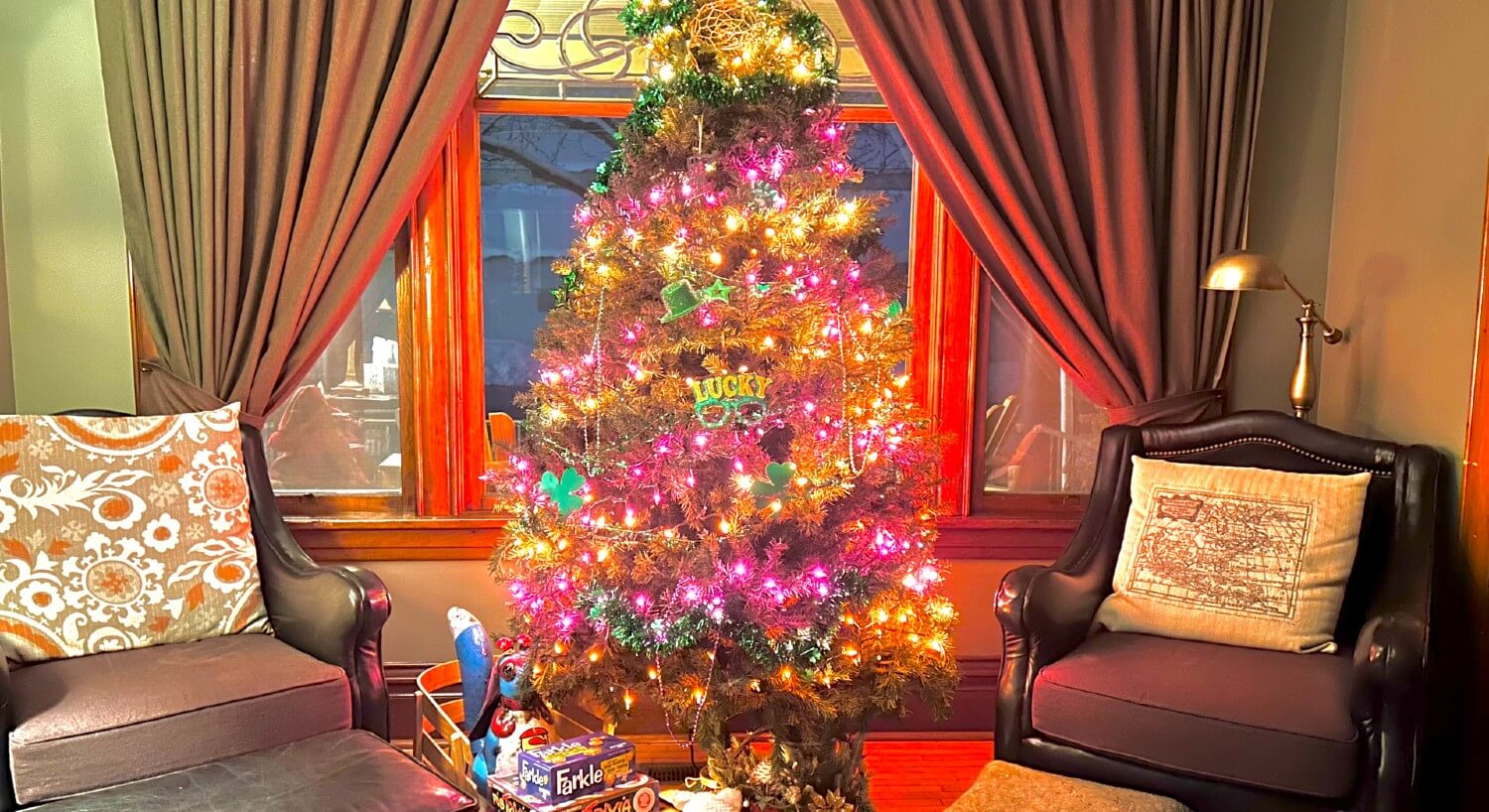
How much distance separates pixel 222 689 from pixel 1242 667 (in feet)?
7.49

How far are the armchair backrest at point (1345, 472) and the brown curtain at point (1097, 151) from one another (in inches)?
8.0

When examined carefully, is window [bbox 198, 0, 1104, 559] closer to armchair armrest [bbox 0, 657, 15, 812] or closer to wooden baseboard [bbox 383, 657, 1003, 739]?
wooden baseboard [bbox 383, 657, 1003, 739]

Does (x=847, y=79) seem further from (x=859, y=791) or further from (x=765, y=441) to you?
(x=859, y=791)

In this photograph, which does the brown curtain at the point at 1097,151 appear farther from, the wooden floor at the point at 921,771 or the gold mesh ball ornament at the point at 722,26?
the wooden floor at the point at 921,771

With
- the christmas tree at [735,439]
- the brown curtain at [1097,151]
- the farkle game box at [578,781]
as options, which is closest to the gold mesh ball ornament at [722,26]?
the christmas tree at [735,439]

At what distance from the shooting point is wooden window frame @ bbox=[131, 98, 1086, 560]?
3.13 metres

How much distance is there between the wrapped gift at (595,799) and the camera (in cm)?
202

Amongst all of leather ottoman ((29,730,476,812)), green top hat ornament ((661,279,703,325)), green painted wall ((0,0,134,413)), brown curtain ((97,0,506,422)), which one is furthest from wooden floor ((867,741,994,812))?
green painted wall ((0,0,134,413))

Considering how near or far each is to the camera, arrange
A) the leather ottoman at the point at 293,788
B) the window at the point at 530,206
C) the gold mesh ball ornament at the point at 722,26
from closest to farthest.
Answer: the leather ottoman at the point at 293,788 → the gold mesh ball ornament at the point at 722,26 → the window at the point at 530,206

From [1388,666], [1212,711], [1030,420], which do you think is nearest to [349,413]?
[1030,420]

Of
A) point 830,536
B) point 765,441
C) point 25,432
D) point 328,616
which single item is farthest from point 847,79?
point 25,432

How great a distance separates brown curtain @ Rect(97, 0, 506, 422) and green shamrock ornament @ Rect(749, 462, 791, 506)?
4.46 feet

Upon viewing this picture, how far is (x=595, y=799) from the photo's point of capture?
6.71ft

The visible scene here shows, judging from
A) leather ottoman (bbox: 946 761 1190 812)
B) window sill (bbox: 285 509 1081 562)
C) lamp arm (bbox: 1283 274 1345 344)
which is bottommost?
leather ottoman (bbox: 946 761 1190 812)
